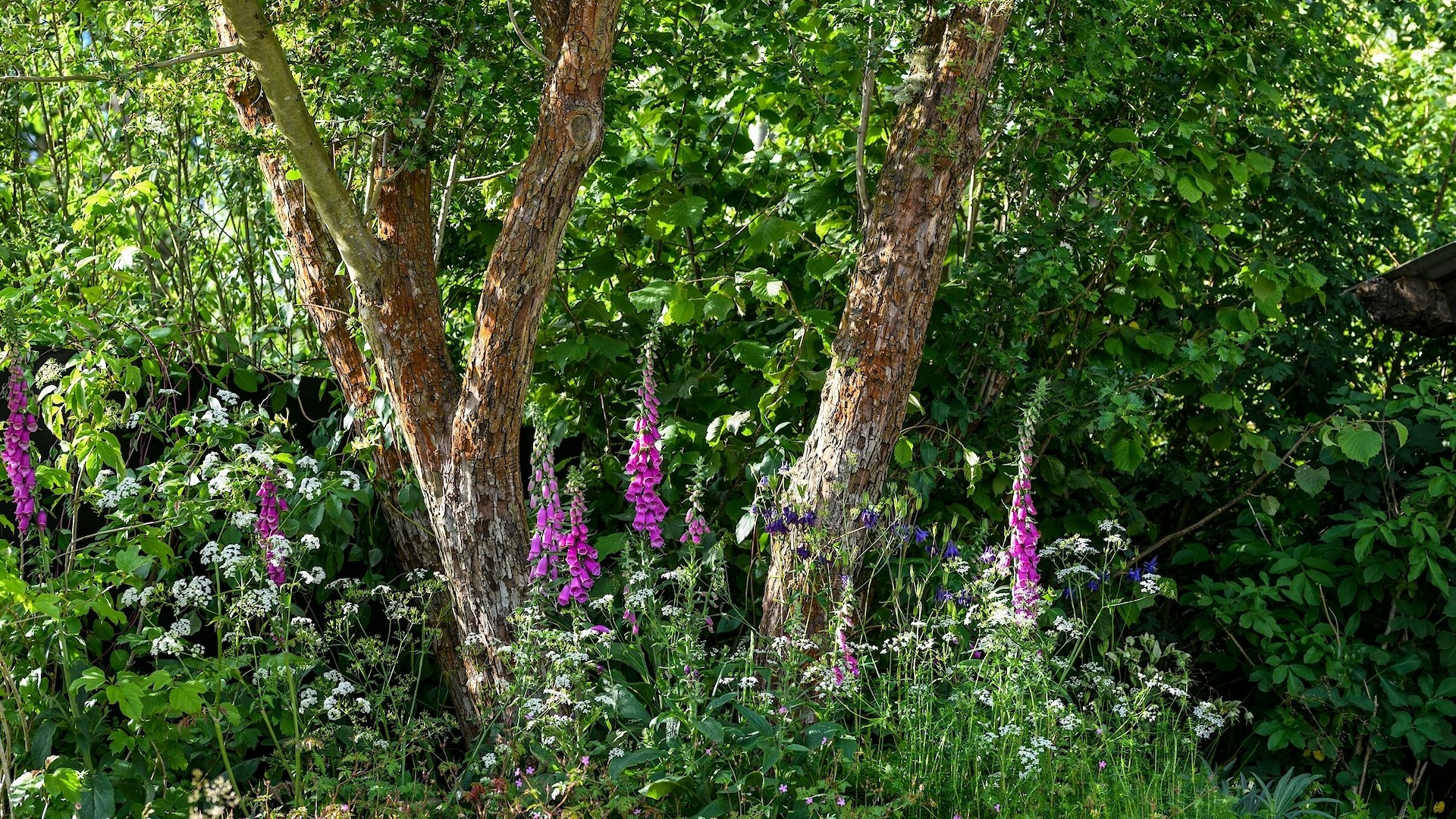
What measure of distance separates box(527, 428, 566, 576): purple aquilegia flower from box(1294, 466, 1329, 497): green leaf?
8.87ft

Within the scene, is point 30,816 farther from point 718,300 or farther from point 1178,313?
point 1178,313

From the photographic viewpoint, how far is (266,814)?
9.55ft

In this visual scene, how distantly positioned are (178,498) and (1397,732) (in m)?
3.99

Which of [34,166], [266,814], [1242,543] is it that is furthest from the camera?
[34,166]

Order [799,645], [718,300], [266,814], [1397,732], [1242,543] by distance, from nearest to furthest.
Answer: [266,814] < [799,645] < [718,300] < [1397,732] < [1242,543]

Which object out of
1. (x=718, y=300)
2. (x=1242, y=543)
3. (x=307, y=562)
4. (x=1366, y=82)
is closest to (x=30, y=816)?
(x=307, y=562)

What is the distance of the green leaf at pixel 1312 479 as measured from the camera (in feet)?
15.1

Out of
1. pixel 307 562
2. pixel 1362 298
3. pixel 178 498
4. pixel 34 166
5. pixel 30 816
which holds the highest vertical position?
pixel 34 166

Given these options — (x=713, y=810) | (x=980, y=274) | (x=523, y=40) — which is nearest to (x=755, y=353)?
(x=980, y=274)

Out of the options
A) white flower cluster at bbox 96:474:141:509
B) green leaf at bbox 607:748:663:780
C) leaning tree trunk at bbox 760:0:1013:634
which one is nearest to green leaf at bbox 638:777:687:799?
green leaf at bbox 607:748:663:780

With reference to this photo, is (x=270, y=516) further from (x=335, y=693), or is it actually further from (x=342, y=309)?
(x=342, y=309)

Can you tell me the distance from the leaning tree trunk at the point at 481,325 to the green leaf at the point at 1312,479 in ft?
9.22

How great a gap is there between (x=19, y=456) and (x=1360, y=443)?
13.7ft

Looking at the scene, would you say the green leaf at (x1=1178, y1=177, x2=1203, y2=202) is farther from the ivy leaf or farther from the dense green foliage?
the ivy leaf
